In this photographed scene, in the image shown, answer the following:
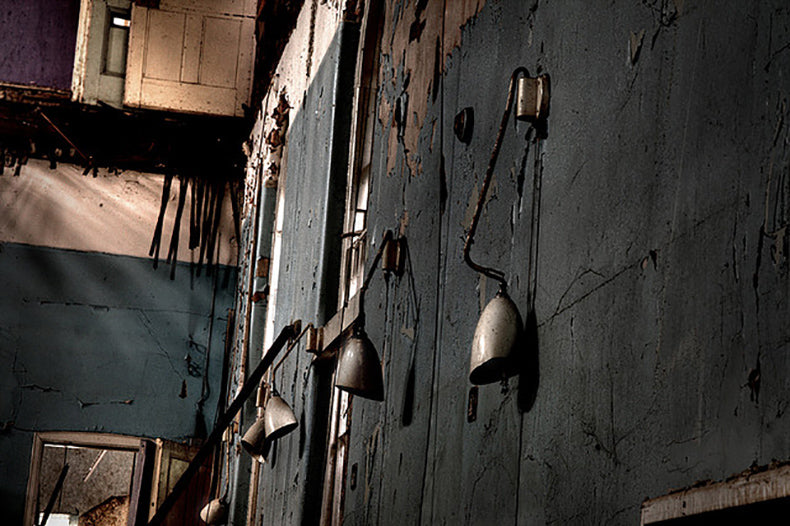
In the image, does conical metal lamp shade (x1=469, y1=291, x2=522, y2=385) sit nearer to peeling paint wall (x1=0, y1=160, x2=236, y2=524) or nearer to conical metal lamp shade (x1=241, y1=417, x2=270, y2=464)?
conical metal lamp shade (x1=241, y1=417, x2=270, y2=464)

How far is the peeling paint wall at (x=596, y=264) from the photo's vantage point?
203 cm

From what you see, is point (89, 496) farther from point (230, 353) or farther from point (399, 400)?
point (399, 400)

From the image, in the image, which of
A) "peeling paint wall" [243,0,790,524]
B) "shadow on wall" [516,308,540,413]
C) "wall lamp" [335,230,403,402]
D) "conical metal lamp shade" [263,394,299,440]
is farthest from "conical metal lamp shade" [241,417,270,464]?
"shadow on wall" [516,308,540,413]

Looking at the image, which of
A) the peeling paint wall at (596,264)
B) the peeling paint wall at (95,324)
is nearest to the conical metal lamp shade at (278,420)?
the peeling paint wall at (596,264)

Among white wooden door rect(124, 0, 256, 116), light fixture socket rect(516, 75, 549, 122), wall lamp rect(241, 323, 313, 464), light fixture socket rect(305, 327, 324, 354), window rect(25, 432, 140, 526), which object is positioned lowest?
window rect(25, 432, 140, 526)

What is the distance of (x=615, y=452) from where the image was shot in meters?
2.45

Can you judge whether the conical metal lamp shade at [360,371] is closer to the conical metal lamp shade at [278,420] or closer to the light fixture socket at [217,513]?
the conical metal lamp shade at [278,420]

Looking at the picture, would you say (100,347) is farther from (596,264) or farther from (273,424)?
(596,264)

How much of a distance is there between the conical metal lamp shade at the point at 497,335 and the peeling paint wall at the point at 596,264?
0.22ft

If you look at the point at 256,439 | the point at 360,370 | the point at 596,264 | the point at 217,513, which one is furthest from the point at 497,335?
the point at 217,513

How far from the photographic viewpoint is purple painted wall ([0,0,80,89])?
37.0 ft

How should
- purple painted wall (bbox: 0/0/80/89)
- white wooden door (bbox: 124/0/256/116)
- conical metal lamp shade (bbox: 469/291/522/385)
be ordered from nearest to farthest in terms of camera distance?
conical metal lamp shade (bbox: 469/291/522/385) < white wooden door (bbox: 124/0/256/116) < purple painted wall (bbox: 0/0/80/89)

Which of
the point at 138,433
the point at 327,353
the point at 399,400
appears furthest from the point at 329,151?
the point at 138,433

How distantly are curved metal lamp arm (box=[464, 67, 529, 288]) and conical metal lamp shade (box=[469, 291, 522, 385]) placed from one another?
0.11 m
